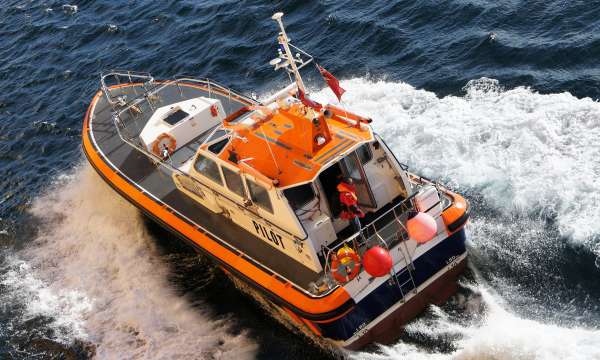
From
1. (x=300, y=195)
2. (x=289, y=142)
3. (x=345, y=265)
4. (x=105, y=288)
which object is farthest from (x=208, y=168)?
(x=105, y=288)

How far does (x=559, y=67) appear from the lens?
1506 centimetres

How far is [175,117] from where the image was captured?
14086mm

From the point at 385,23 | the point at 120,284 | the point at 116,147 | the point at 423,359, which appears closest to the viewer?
the point at 423,359

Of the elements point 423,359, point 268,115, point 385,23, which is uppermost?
point 268,115

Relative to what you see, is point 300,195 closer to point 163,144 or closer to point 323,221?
point 323,221

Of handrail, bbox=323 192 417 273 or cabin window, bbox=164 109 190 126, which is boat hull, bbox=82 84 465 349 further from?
cabin window, bbox=164 109 190 126

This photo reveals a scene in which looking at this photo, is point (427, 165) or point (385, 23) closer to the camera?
point (427, 165)

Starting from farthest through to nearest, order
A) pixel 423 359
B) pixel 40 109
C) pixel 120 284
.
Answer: pixel 40 109 < pixel 120 284 < pixel 423 359

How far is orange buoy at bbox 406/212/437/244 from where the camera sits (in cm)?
963

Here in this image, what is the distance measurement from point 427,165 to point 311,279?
4330mm

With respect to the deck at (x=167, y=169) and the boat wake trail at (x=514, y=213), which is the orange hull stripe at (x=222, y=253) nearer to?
the deck at (x=167, y=169)

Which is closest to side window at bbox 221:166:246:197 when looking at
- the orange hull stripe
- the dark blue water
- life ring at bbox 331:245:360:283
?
the orange hull stripe

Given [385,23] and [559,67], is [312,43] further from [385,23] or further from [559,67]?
[559,67]

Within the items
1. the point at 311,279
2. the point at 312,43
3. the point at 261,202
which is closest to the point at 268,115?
the point at 261,202
